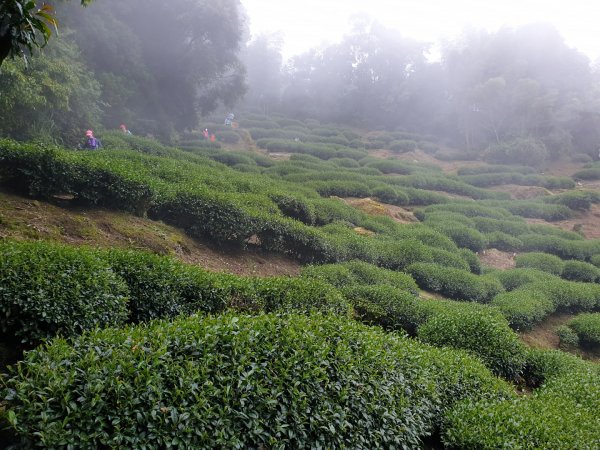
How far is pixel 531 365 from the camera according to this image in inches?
398

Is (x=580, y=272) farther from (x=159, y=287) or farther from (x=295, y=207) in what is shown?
(x=159, y=287)

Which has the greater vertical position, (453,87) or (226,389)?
(453,87)

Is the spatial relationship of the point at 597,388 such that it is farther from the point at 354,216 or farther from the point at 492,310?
the point at 354,216

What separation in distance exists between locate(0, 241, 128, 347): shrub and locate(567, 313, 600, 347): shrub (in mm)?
12947

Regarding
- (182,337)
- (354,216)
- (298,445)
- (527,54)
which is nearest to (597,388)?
(298,445)

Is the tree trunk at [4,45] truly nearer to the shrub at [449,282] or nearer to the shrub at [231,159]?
the shrub at [449,282]

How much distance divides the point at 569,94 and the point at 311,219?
34509 mm

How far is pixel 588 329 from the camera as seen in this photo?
13156mm

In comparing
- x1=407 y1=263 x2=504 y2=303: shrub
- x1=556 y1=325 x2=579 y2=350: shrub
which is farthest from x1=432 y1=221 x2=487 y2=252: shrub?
x1=556 y1=325 x2=579 y2=350: shrub

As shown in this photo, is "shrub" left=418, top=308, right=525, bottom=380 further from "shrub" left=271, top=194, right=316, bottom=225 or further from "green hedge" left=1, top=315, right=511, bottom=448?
"shrub" left=271, top=194, right=316, bottom=225

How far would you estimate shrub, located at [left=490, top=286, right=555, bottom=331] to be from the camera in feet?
40.7

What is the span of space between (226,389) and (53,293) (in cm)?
234

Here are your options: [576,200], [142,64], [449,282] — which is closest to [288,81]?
[142,64]

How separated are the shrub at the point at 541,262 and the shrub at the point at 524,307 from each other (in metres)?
4.06
